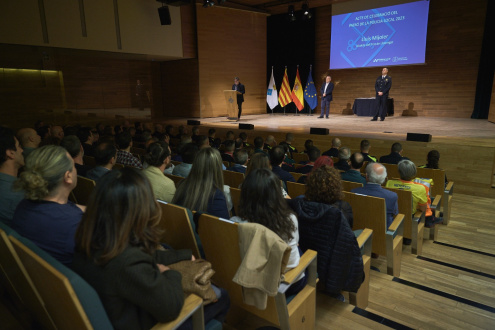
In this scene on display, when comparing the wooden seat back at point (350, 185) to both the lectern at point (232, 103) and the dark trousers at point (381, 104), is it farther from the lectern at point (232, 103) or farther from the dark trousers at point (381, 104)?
the lectern at point (232, 103)

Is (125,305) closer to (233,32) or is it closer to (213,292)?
(213,292)

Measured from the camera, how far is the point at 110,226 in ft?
3.43

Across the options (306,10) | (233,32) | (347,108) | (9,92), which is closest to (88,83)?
(9,92)

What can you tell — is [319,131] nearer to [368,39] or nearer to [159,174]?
[159,174]

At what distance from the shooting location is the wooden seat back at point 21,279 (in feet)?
4.05

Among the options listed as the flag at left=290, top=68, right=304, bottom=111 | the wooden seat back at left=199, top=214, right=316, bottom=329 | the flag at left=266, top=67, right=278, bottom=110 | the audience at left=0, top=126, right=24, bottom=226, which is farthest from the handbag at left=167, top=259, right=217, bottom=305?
the flag at left=266, top=67, right=278, bottom=110

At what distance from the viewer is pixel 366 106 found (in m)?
10.6

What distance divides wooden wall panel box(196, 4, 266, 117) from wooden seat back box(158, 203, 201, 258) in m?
9.64

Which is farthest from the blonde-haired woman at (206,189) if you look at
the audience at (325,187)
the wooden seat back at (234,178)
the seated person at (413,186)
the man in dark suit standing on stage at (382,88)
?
the man in dark suit standing on stage at (382,88)

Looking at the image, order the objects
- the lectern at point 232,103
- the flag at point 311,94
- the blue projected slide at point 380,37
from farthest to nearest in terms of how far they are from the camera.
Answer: the flag at point 311,94, the lectern at point 232,103, the blue projected slide at point 380,37

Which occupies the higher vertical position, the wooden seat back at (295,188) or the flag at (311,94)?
the flag at (311,94)

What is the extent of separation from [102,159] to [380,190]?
7.75 ft

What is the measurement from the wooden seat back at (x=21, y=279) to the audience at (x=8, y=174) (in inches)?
18.1

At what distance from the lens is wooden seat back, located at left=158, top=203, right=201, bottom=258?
1.69 m
